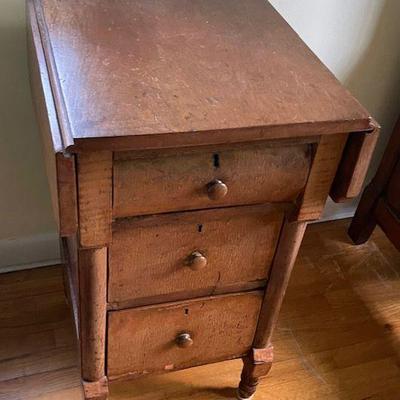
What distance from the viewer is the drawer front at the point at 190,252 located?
879 millimetres

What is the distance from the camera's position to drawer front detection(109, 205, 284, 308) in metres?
0.88

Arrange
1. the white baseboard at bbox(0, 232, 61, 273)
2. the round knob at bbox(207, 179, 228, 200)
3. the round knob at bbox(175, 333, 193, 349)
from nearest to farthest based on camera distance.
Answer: the round knob at bbox(207, 179, 228, 200) → the round knob at bbox(175, 333, 193, 349) → the white baseboard at bbox(0, 232, 61, 273)

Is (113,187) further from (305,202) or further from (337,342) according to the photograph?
(337,342)

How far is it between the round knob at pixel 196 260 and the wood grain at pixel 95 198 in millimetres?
151

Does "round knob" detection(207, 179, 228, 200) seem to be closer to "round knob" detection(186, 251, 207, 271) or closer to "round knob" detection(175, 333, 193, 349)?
"round knob" detection(186, 251, 207, 271)

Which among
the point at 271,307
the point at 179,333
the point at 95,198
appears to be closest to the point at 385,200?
the point at 271,307

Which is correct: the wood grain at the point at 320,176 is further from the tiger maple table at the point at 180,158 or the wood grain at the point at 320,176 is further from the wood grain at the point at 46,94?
the wood grain at the point at 46,94

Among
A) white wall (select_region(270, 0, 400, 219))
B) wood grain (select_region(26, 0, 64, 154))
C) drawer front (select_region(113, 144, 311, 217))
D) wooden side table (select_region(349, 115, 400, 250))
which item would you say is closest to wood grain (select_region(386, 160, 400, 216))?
wooden side table (select_region(349, 115, 400, 250))

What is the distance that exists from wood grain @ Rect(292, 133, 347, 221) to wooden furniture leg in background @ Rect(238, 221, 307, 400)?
4 cm

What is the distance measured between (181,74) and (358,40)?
77cm

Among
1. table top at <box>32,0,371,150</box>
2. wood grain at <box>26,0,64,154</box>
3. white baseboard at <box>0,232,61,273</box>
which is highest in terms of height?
table top at <box>32,0,371,150</box>

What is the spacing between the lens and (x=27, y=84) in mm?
1233

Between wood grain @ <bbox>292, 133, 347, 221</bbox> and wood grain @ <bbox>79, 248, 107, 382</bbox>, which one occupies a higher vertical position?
wood grain @ <bbox>292, 133, 347, 221</bbox>

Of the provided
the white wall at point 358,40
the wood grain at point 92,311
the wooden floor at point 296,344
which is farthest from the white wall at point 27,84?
the wood grain at point 92,311
